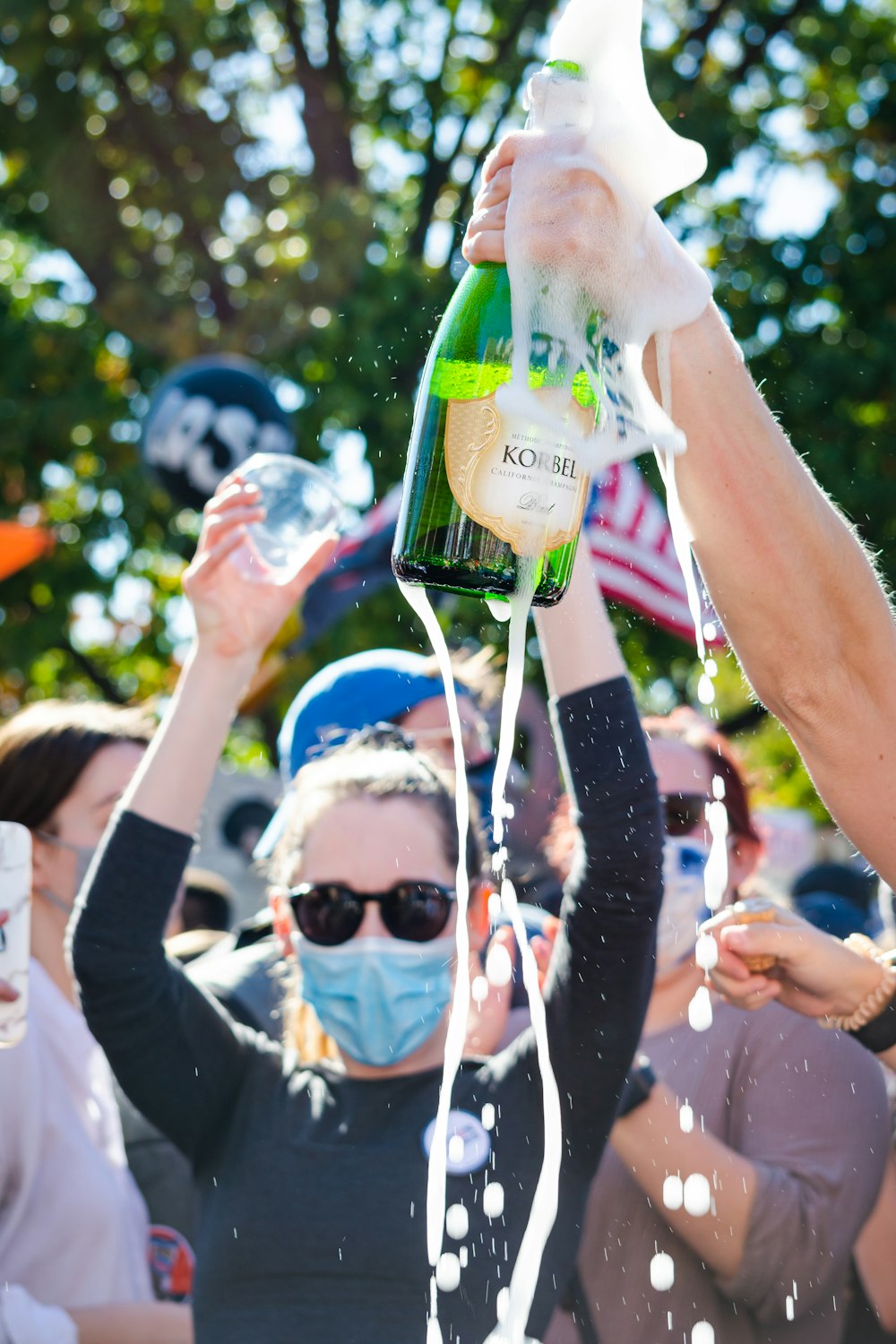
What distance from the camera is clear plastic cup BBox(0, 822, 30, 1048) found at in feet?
6.48

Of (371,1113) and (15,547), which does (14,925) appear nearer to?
(371,1113)

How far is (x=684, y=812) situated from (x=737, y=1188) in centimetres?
79

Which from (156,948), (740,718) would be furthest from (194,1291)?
(740,718)

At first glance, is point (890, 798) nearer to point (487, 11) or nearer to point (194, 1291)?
point (194, 1291)

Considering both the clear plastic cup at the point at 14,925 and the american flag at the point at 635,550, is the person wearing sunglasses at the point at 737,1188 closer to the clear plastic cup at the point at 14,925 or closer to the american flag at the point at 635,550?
the clear plastic cup at the point at 14,925

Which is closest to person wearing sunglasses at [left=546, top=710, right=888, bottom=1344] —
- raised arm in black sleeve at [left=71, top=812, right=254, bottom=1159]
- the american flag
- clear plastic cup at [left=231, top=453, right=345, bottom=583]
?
raised arm in black sleeve at [left=71, top=812, right=254, bottom=1159]

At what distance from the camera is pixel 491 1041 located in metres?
2.43

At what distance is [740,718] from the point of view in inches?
449

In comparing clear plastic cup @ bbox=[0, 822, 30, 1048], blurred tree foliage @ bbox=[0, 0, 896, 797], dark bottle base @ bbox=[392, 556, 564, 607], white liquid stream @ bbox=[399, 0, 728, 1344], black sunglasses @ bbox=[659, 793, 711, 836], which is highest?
blurred tree foliage @ bbox=[0, 0, 896, 797]

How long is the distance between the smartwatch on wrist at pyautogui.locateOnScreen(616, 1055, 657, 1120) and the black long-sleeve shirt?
0.37ft

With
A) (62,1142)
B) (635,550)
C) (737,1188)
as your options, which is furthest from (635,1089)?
(635,550)

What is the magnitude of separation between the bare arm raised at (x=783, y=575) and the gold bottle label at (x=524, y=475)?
13 centimetres

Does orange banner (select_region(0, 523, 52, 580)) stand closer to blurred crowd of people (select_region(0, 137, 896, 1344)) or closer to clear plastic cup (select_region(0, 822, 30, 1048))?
blurred crowd of people (select_region(0, 137, 896, 1344))

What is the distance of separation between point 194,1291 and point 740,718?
976 cm
